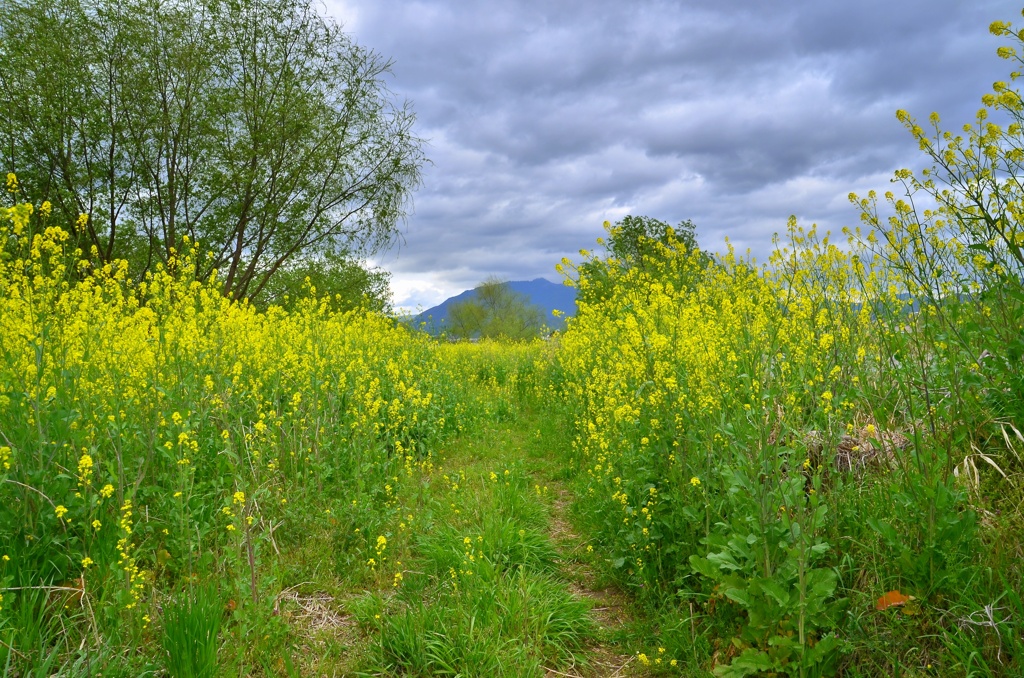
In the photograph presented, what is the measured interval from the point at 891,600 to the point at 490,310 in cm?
5625

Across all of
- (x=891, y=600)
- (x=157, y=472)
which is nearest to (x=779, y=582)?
(x=891, y=600)

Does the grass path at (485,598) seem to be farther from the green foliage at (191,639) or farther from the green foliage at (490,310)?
the green foliage at (490,310)

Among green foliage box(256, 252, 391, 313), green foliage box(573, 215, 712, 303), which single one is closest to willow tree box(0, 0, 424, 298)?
green foliage box(256, 252, 391, 313)

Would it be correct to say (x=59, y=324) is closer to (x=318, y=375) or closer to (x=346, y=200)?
(x=318, y=375)

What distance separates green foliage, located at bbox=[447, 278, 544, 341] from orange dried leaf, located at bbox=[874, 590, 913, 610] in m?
50.6

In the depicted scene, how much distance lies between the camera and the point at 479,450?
6.60m

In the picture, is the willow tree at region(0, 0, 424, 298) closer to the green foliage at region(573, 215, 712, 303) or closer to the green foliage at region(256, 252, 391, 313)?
A: the green foliage at region(256, 252, 391, 313)

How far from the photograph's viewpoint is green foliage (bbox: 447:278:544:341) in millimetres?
55969

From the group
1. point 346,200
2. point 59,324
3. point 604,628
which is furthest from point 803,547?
point 346,200

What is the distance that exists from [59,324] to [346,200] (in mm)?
12679

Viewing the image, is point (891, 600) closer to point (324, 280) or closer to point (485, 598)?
point (485, 598)

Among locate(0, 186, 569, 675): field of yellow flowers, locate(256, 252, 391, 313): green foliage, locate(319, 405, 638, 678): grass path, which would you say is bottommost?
locate(319, 405, 638, 678): grass path

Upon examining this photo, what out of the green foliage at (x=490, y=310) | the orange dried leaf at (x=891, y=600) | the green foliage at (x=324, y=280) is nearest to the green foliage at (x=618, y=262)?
the orange dried leaf at (x=891, y=600)

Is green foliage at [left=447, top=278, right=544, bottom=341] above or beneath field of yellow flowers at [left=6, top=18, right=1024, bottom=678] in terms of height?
above
